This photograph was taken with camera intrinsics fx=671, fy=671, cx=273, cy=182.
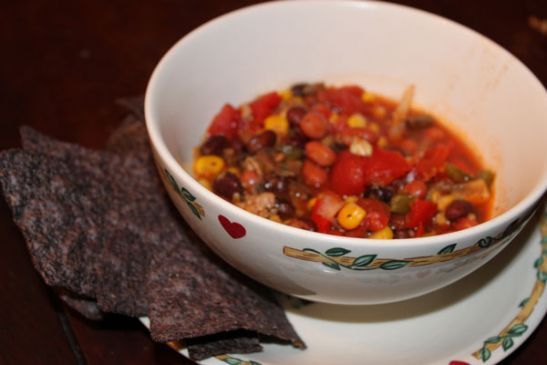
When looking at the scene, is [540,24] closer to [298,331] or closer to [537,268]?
[537,268]

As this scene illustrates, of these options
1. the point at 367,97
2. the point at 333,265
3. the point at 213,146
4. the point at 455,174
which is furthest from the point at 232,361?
the point at 367,97

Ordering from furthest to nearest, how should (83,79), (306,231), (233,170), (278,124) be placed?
1. (83,79)
2. (278,124)
3. (233,170)
4. (306,231)

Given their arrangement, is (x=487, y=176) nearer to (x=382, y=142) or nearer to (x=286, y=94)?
(x=382, y=142)

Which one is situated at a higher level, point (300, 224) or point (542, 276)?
point (542, 276)

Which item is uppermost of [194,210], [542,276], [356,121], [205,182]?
[542,276]

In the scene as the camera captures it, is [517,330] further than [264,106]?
No

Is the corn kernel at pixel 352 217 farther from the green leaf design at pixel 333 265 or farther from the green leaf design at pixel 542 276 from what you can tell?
the green leaf design at pixel 542 276

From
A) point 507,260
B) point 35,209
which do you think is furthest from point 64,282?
point 507,260
